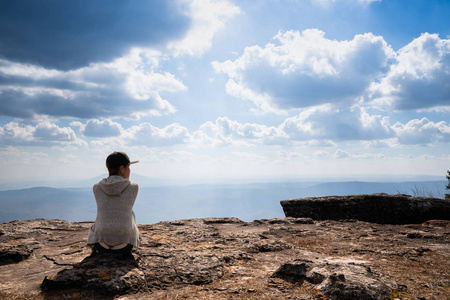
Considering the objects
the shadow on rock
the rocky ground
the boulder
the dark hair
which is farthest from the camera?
the dark hair

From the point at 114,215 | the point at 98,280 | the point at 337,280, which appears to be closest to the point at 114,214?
the point at 114,215

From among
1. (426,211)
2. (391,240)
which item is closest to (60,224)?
(391,240)

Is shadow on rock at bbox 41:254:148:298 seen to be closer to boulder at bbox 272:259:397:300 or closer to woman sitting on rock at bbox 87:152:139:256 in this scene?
woman sitting on rock at bbox 87:152:139:256

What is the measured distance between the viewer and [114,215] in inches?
175

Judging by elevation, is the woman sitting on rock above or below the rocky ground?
above

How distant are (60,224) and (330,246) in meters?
8.06

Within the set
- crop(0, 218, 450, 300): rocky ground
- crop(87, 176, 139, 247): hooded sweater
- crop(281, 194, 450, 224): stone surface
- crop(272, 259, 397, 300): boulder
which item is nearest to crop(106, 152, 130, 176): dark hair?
crop(87, 176, 139, 247): hooded sweater

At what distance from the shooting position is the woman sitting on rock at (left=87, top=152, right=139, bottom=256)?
4371mm

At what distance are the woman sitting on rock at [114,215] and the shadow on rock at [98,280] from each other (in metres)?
0.44

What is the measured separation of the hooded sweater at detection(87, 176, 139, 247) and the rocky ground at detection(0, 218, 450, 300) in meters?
0.34

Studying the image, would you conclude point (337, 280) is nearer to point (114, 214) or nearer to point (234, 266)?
point (234, 266)

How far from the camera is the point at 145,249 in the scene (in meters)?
5.19

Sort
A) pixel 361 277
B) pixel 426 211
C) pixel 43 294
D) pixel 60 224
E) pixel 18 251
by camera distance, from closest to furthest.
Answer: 1. pixel 361 277
2. pixel 43 294
3. pixel 18 251
4. pixel 60 224
5. pixel 426 211

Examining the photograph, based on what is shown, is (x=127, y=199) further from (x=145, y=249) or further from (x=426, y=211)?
(x=426, y=211)
